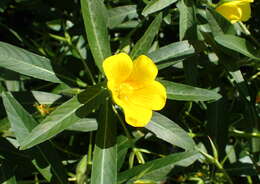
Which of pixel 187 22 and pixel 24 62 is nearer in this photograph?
pixel 24 62

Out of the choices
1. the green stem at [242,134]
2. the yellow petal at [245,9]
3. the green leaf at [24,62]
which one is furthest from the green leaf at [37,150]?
the yellow petal at [245,9]

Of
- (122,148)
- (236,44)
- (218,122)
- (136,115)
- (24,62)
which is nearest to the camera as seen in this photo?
(136,115)

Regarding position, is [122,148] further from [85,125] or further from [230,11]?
[230,11]

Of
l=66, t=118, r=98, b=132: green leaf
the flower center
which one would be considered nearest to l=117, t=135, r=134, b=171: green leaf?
l=66, t=118, r=98, b=132: green leaf

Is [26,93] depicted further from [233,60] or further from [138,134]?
[233,60]

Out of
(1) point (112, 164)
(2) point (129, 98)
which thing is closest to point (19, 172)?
(1) point (112, 164)

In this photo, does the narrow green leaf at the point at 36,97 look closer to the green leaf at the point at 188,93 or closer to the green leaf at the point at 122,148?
the green leaf at the point at 122,148

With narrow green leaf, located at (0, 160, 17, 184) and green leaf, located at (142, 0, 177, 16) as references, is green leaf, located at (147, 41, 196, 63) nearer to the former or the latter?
green leaf, located at (142, 0, 177, 16)

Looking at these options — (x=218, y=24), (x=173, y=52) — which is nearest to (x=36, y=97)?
(x=173, y=52)
